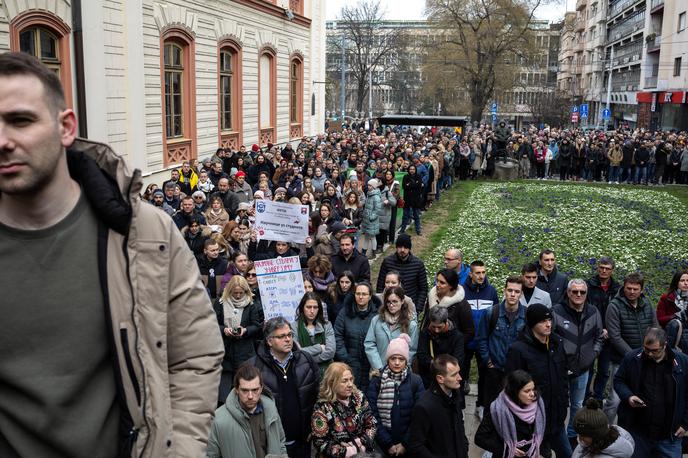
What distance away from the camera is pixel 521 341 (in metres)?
7.37

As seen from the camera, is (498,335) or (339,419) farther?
(498,335)

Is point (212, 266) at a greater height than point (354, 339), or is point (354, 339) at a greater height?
point (212, 266)

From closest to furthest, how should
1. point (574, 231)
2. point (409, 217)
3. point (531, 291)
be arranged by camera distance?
point (531, 291), point (409, 217), point (574, 231)

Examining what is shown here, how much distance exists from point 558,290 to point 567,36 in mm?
108534

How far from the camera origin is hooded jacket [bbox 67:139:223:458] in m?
2.14

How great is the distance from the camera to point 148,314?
2.15m

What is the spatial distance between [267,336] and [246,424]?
1.04 m

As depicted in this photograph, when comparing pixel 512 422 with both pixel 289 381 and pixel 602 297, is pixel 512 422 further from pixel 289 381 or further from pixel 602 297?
pixel 602 297

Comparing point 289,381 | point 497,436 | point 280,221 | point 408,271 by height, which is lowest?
point 497,436

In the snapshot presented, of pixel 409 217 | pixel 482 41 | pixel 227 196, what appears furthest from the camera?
pixel 482 41

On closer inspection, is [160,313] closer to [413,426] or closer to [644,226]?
[413,426]

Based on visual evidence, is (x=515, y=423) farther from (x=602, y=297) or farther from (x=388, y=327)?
(x=602, y=297)

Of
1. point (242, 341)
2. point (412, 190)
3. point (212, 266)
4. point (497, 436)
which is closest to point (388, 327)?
point (242, 341)

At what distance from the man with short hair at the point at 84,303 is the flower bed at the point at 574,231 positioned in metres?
13.0
